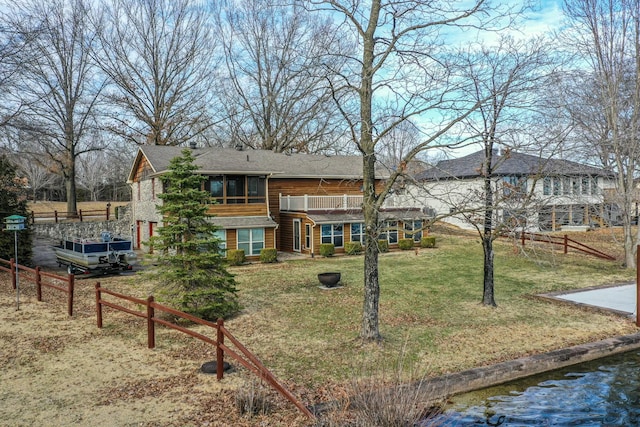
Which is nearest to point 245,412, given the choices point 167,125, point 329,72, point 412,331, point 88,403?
point 88,403

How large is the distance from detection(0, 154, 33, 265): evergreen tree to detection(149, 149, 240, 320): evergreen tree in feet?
34.1

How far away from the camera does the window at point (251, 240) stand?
23.0 metres

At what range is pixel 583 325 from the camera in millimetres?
11055

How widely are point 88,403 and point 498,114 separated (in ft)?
34.4

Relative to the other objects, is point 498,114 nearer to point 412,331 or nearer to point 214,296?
point 412,331

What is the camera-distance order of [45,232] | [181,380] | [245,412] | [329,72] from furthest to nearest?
[45,232] → [329,72] → [181,380] → [245,412]

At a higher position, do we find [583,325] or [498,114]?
[498,114]

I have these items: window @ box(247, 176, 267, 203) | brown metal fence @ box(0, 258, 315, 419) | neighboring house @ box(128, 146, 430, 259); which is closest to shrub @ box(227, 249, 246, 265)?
neighboring house @ box(128, 146, 430, 259)

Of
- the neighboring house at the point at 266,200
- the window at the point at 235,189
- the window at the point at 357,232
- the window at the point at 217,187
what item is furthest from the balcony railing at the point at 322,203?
the window at the point at 217,187

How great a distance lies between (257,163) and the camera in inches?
1008

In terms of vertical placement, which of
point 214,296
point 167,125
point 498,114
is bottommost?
point 214,296

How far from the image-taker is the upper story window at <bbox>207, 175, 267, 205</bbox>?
23.1 metres

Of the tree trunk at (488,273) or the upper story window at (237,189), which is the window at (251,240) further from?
the tree trunk at (488,273)

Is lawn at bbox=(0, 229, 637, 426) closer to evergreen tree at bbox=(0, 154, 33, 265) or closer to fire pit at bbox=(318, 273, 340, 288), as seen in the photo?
fire pit at bbox=(318, 273, 340, 288)
